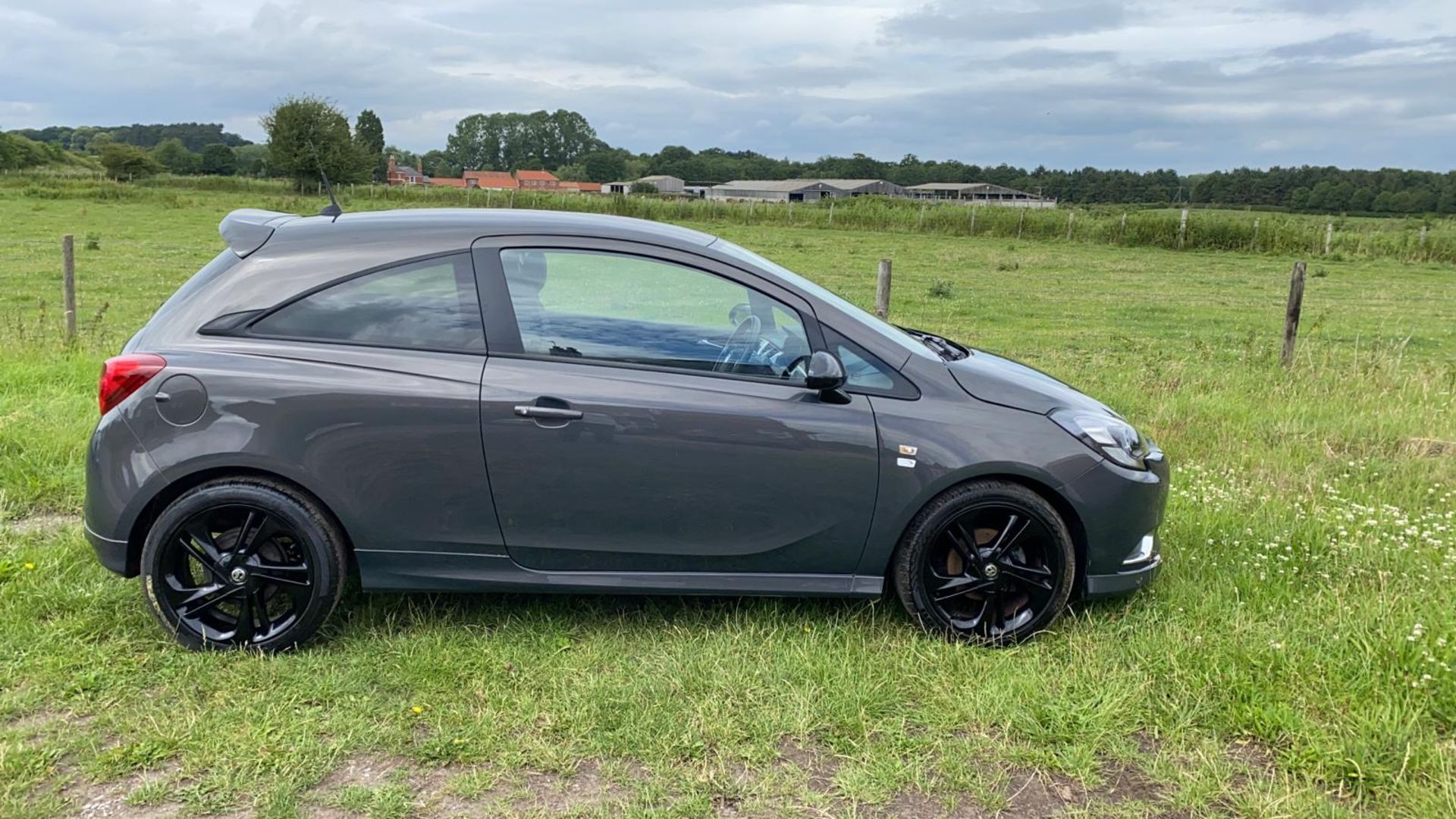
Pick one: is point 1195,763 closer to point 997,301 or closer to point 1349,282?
point 997,301

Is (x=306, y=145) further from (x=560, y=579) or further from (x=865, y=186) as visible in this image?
(x=865, y=186)

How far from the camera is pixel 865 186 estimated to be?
104688mm

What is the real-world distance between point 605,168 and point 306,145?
7761 cm

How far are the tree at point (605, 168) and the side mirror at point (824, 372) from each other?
116m

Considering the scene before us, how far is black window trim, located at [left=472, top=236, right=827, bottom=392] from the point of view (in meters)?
3.62

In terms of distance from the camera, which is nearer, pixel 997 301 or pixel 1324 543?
pixel 1324 543

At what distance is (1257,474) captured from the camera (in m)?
5.92

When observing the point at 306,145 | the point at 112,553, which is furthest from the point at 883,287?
the point at 306,145

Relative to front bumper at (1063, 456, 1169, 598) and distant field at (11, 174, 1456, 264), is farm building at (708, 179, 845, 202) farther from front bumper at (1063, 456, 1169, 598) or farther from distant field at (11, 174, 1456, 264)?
front bumper at (1063, 456, 1169, 598)

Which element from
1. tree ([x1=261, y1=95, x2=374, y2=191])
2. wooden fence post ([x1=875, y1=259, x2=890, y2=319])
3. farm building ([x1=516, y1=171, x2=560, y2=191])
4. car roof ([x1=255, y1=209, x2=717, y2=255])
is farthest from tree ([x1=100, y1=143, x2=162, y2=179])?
car roof ([x1=255, y1=209, x2=717, y2=255])

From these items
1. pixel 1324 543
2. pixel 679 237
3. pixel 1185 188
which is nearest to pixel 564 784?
pixel 679 237

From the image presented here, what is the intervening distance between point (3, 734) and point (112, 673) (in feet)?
1.32

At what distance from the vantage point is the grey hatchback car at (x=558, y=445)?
352cm

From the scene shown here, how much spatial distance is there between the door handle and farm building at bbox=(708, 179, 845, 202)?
96.8m
